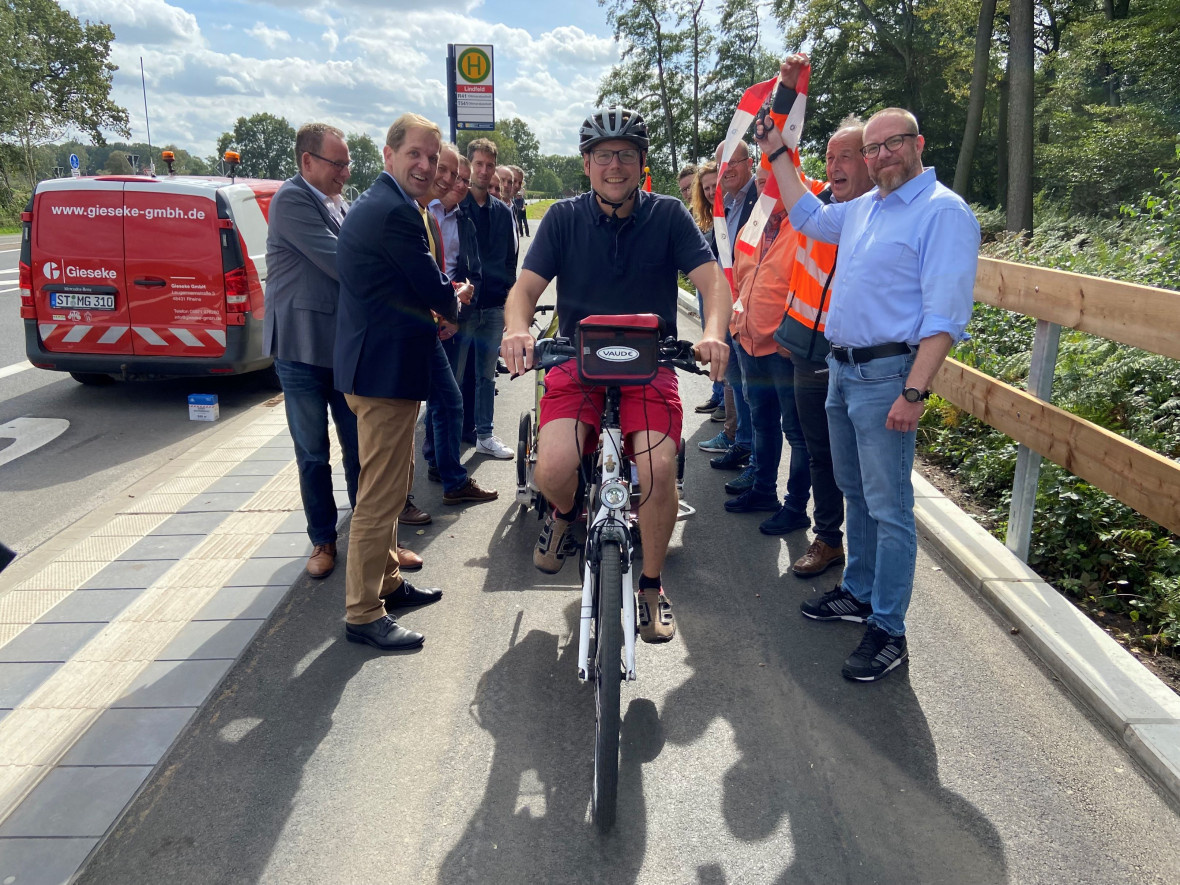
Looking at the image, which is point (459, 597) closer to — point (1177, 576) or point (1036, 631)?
point (1036, 631)

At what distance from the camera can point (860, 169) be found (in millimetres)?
4191

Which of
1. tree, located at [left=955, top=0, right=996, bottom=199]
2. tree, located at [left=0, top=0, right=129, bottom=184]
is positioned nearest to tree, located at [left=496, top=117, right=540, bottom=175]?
tree, located at [left=0, top=0, right=129, bottom=184]

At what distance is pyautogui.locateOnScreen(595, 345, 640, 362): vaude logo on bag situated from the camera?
310 centimetres

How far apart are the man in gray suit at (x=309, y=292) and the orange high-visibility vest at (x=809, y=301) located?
7.45ft

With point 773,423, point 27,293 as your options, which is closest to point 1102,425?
point 773,423

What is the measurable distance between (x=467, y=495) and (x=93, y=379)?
543 centimetres

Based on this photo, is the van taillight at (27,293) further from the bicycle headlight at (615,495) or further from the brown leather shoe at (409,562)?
the bicycle headlight at (615,495)

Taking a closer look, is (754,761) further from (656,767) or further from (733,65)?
(733,65)

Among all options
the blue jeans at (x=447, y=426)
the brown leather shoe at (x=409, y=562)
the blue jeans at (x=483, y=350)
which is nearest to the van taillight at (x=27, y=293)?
the blue jeans at (x=483, y=350)

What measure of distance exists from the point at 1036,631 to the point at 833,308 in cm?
163

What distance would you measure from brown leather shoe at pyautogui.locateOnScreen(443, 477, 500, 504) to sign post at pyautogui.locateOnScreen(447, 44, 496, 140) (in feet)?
45.5

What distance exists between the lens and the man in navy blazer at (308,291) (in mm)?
4371

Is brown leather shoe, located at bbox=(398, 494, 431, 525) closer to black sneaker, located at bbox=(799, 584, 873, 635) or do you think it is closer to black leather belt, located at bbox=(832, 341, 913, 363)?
black sneaker, located at bbox=(799, 584, 873, 635)

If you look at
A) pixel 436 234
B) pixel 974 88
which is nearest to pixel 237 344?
pixel 436 234
